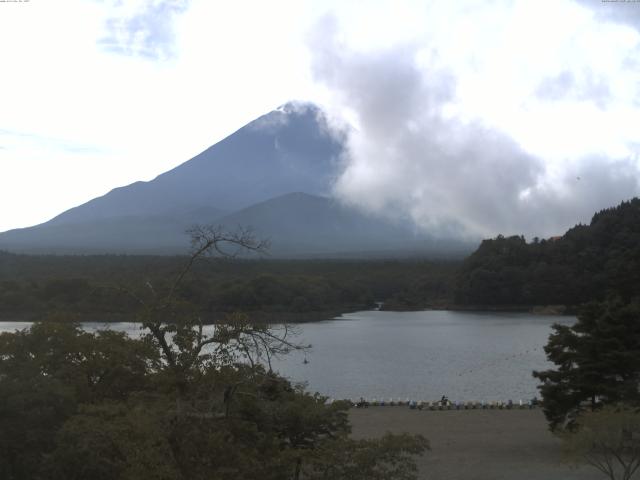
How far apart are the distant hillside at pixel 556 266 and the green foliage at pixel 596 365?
35.9 meters

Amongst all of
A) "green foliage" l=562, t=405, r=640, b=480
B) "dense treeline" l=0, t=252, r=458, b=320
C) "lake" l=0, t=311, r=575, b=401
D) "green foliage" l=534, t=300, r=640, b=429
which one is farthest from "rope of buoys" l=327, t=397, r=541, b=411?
"dense treeline" l=0, t=252, r=458, b=320

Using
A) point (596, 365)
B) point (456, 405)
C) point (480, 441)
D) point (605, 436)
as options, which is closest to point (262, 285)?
point (456, 405)

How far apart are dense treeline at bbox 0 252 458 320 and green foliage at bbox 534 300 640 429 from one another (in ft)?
70.8

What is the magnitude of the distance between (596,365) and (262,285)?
33.7 m

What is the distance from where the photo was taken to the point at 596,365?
11906 mm

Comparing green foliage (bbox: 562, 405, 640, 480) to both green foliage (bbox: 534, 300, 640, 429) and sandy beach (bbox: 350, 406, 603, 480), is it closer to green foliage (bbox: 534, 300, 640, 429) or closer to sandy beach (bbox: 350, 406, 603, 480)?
sandy beach (bbox: 350, 406, 603, 480)

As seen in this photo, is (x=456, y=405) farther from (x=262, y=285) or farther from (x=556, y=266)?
(x=556, y=266)

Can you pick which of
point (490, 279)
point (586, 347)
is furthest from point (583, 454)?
point (490, 279)

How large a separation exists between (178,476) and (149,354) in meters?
0.92

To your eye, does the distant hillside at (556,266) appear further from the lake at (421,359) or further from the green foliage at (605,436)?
the green foliage at (605,436)

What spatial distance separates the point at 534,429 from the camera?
14.5 meters

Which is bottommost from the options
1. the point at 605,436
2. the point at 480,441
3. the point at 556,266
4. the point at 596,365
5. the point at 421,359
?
the point at 480,441

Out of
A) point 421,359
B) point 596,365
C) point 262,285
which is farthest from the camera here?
point 262,285

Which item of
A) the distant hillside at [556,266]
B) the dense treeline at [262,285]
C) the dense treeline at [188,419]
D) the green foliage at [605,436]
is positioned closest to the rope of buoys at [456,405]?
the green foliage at [605,436]
